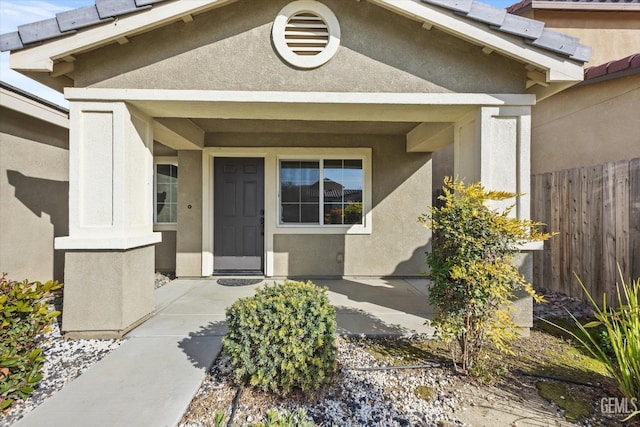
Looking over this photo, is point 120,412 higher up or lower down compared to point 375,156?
lower down

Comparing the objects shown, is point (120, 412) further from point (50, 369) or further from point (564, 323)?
point (564, 323)

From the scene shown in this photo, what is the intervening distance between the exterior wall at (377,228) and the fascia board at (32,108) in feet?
8.30

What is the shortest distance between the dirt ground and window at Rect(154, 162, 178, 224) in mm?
5333

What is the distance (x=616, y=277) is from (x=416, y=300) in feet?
9.25

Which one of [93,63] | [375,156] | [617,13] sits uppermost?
[617,13]


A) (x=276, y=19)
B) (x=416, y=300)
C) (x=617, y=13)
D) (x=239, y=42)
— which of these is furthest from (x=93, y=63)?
(x=617, y=13)

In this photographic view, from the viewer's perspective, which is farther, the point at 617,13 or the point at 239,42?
the point at 617,13

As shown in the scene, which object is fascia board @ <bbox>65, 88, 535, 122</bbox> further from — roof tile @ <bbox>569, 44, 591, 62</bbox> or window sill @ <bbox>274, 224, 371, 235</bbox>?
window sill @ <bbox>274, 224, 371, 235</bbox>

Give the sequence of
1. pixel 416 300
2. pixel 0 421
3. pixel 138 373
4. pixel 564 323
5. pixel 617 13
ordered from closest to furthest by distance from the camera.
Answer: pixel 0 421, pixel 138 373, pixel 564 323, pixel 416 300, pixel 617 13

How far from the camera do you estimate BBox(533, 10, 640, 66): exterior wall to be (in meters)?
8.52

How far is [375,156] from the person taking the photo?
680cm

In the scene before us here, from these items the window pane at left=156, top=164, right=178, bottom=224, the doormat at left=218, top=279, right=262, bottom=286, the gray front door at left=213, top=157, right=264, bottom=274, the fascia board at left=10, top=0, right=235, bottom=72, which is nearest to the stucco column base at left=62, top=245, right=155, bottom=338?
the fascia board at left=10, top=0, right=235, bottom=72

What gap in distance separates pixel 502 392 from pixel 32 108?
7543 millimetres

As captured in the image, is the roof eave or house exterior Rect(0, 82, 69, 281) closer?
the roof eave
